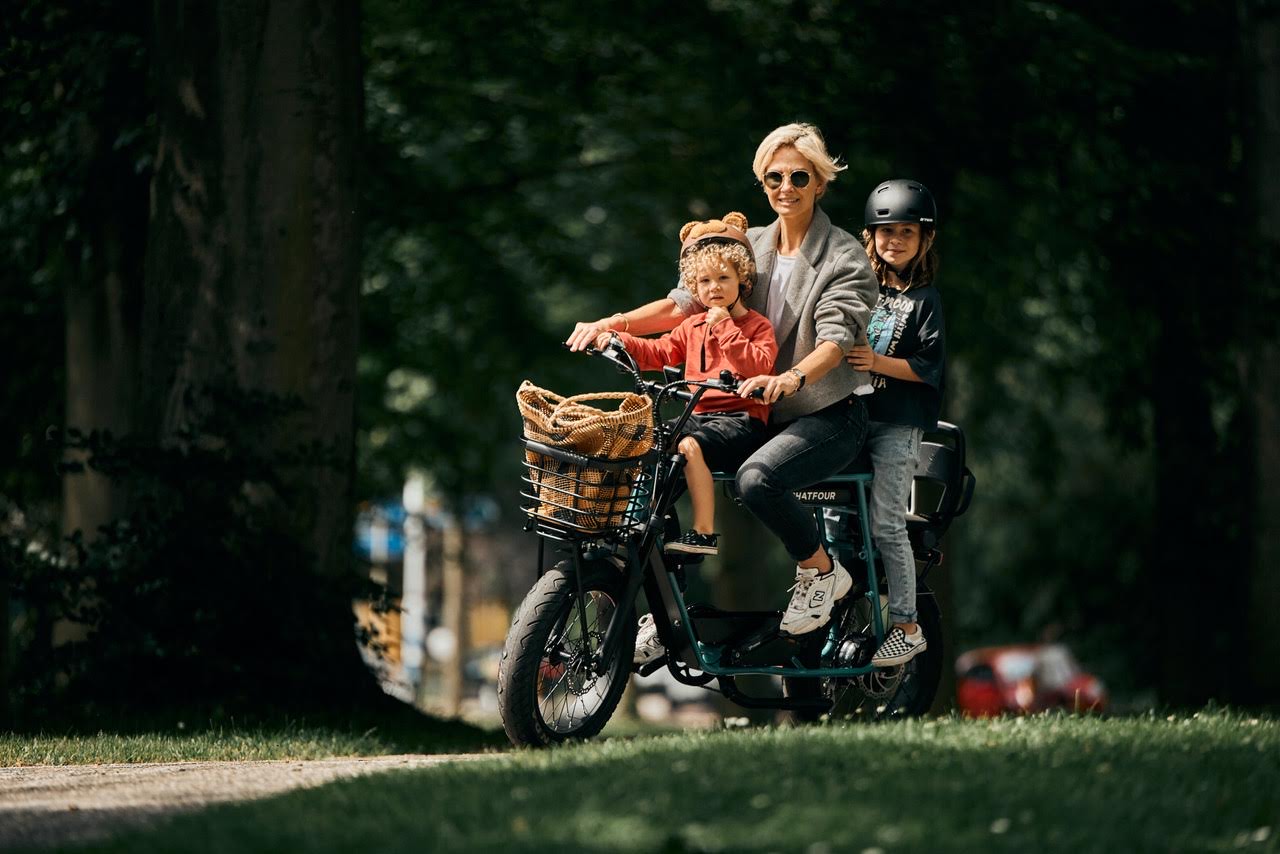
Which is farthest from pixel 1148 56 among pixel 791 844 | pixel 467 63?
pixel 791 844

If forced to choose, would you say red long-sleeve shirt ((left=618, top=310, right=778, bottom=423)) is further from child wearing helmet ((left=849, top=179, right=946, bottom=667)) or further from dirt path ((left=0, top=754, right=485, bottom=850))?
dirt path ((left=0, top=754, right=485, bottom=850))

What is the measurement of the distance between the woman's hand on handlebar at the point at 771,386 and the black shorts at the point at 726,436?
0.41 m

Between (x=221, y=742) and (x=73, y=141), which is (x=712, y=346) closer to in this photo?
(x=221, y=742)

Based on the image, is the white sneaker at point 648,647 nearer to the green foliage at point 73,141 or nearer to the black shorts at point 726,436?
the black shorts at point 726,436

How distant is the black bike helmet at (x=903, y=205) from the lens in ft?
23.9

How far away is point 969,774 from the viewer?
215 inches

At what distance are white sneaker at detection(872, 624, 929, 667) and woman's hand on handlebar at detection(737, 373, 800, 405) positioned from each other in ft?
4.23

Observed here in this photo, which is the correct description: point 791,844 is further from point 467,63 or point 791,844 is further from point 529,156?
point 529,156

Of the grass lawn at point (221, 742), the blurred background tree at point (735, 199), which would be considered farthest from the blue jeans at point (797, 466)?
the blurred background tree at point (735, 199)

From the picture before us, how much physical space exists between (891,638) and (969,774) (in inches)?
71.8

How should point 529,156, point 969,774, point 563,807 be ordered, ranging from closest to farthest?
point 563,807, point 969,774, point 529,156

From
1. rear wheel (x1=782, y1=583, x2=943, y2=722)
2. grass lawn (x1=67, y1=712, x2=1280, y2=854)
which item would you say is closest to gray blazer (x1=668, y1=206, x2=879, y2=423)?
rear wheel (x1=782, y1=583, x2=943, y2=722)

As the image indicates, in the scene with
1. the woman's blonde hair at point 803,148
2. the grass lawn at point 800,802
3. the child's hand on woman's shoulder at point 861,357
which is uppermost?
the woman's blonde hair at point 803,148

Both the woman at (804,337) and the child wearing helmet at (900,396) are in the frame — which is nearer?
the woman at (804,337)
